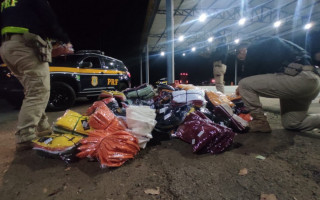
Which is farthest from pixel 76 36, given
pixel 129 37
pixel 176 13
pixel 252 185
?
pixel 252 185

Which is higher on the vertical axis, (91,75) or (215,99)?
(91,75)

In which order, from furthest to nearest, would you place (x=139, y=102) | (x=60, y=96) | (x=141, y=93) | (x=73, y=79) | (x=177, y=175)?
(x=73, y=79), (x=60, y=96), (x=141, y=93), (x=139, y=102), (x=177, y=175)

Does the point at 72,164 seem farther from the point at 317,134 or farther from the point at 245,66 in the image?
the point at 317,134

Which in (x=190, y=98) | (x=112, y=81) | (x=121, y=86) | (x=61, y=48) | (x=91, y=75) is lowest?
(x=190, y=98)

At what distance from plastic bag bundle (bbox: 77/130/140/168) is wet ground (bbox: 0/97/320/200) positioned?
78 mm

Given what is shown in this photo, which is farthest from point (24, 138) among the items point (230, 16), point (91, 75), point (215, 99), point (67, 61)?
point (230, 16)

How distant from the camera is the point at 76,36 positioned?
2086 centimetres

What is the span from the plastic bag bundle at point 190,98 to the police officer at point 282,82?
62 cm

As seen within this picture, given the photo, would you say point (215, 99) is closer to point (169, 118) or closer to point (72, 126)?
point (169, 118)

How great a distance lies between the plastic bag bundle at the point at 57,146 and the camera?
167 centimetres

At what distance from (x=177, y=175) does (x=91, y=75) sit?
4483 mm

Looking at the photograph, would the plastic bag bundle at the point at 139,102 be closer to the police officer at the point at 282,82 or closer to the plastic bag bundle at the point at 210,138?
the plastic bag bundle at the point at 210,138

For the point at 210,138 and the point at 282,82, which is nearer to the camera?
the point at 210,138

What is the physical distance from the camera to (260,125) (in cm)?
231
